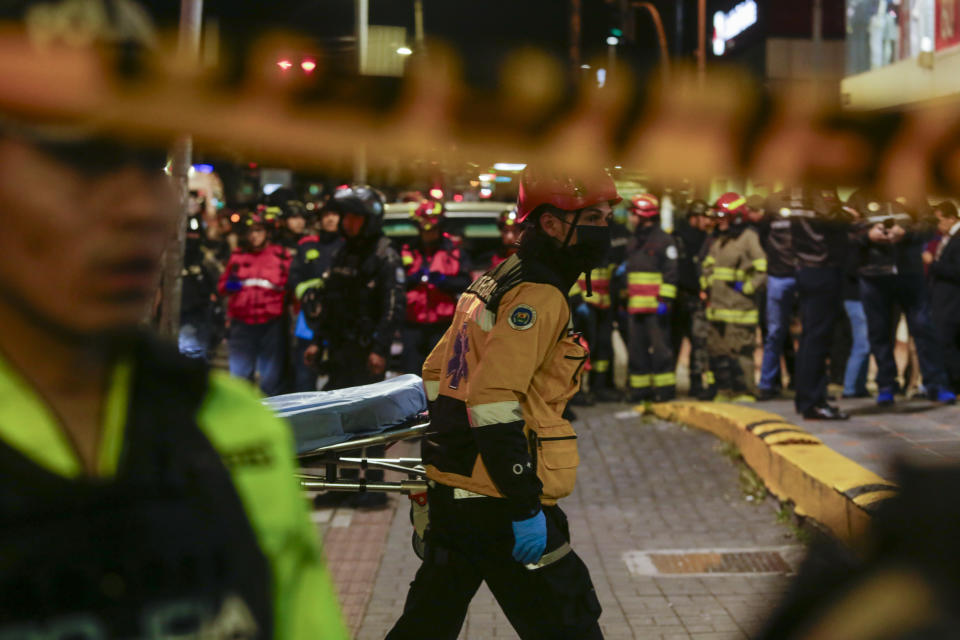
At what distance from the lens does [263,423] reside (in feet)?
4.08

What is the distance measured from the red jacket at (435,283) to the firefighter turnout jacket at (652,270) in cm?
260

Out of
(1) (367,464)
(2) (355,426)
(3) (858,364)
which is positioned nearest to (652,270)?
(3) (858,364)

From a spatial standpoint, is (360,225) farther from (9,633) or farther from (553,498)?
(9,633)

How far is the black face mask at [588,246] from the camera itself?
3641 millimetres

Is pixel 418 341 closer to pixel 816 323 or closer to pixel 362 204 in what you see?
pixel 362 204

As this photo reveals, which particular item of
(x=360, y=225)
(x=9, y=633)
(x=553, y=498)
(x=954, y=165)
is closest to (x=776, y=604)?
(x=954, y=165)

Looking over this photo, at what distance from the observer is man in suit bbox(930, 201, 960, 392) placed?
9945mm

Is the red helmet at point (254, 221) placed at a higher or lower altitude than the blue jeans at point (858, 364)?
higher

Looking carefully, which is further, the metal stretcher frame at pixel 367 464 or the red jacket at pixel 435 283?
the red jacket at pixel 435 283

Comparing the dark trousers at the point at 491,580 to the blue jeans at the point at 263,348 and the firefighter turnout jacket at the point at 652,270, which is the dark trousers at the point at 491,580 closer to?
the blue jeans at the point at 263,348

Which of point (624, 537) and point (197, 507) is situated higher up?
point (197, 507)

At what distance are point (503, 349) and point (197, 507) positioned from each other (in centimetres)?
216

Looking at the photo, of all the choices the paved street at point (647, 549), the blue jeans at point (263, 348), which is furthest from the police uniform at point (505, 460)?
the blue jeans at point (263, 348)

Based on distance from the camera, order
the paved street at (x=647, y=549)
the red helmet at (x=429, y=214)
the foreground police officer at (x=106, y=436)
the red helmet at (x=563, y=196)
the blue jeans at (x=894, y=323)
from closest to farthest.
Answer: the foreground police officer at (x=106, y=436) → the red helmet at (x=563, y=196) → the paved street at (x=647, y=549) → the red helmet at (x=429, y=214) → the blue jeans at (x=894, y=323)
